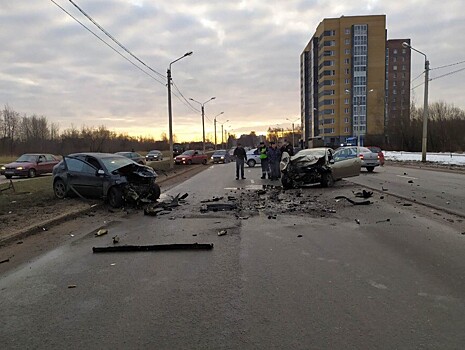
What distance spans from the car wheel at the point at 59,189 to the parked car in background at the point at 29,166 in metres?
14.3

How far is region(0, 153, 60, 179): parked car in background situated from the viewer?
25072 millimetres

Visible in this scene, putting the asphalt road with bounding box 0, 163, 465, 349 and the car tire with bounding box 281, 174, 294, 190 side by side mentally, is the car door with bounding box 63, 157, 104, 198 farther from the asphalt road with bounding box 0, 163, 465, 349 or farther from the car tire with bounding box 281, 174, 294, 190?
the car tire with bounding box 281, 174, 294, 190

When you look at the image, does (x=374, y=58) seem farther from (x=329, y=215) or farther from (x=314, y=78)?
(x=329, y=215)

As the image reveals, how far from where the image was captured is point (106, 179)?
11.3 m

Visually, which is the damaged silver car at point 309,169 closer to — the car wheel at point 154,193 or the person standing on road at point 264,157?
the person standing on road at point 264,157

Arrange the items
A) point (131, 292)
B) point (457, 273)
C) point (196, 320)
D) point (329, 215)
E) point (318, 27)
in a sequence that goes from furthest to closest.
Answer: point (318, 27) → point (329, 215) → point (457, 273) → point (131, 292) → point (196, 320)

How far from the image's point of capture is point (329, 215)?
945 cm

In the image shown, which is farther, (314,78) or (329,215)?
(314,78)

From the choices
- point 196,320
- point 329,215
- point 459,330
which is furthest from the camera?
point 329,215

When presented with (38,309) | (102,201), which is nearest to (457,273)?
(38,309)

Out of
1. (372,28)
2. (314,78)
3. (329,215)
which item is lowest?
(329,215)

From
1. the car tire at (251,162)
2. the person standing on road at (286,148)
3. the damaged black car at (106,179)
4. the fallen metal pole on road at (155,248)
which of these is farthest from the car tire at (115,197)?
the car tire at (251,162)

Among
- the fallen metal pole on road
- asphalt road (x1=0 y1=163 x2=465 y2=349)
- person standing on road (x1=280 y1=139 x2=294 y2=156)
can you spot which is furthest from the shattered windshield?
person standing on road (x1=280 y1=139 x2=294 y2=156)

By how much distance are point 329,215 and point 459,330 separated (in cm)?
601
